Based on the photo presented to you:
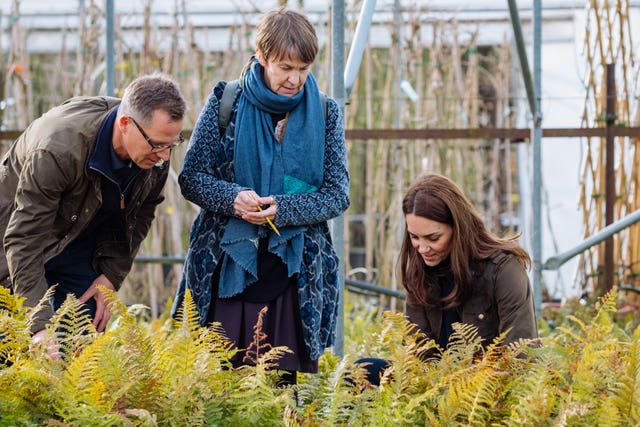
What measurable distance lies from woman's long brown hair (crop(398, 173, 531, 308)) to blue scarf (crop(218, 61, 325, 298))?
454 mm

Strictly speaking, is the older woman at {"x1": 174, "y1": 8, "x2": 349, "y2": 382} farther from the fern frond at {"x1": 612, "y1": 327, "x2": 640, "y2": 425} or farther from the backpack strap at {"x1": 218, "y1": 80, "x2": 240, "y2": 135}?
the fern frond at {"x1": 612, "y1": 327, "x2": 640, "y2": 425}

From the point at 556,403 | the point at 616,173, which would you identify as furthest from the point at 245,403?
the point at 616,173

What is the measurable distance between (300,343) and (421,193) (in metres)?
0.74

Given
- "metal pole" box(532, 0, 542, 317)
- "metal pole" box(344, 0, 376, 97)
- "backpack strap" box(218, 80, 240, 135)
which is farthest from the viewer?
"metal pole" box(532, 0, 542, 317)

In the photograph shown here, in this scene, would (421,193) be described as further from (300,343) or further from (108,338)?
(108,338)

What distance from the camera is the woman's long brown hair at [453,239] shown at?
376cm

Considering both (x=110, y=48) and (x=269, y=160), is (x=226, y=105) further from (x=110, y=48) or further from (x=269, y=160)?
(x=110, y=48)

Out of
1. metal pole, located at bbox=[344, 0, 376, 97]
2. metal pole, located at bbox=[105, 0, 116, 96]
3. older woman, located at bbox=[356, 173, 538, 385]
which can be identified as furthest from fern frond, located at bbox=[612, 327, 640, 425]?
metal pole, located at bbox=[105, 0, 116, 96]

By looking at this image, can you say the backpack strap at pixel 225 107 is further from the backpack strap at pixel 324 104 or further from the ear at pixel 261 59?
the backpack strap at pixel 324 104

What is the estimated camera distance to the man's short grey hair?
10.7 ft

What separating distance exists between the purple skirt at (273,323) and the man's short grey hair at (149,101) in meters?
0.67

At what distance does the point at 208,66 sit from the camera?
7.50m

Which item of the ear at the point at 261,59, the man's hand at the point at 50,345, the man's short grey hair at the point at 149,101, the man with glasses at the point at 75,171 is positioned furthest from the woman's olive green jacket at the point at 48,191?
the ear at the point at 261,59

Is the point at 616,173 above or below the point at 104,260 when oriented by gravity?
above
